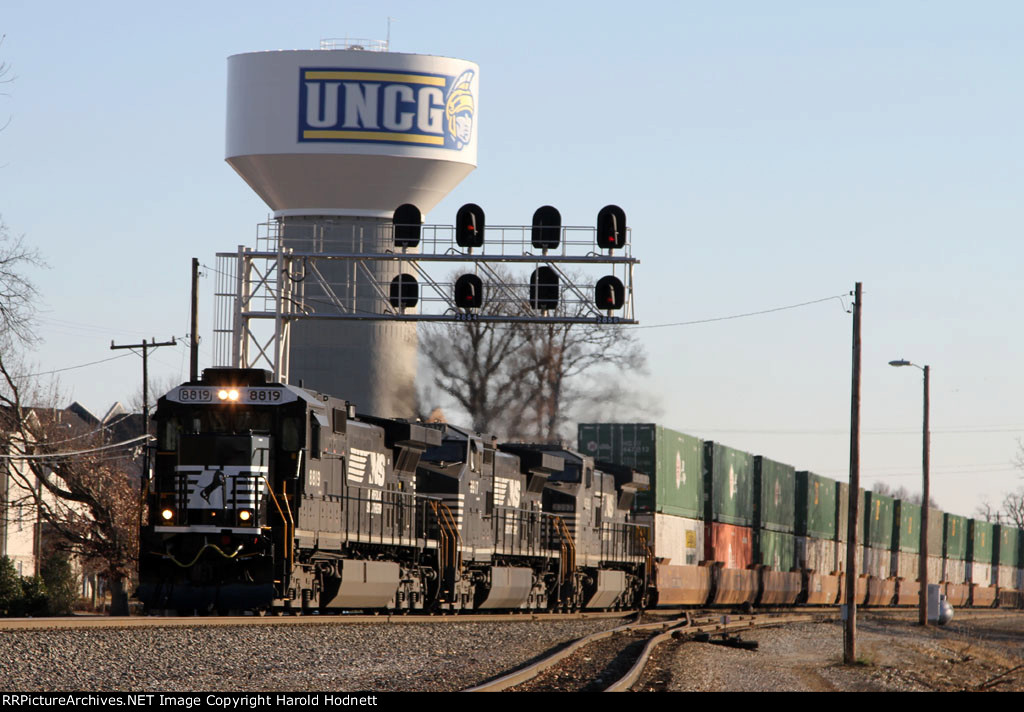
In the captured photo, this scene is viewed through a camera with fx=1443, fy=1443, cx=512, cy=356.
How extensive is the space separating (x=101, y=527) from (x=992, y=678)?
965 inches

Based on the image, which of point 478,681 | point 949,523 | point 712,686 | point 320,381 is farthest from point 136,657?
point 949,523

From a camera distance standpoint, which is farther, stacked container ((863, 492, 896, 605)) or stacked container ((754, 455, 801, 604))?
stacked container ((863, 492, 896, 605))

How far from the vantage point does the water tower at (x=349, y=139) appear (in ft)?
153

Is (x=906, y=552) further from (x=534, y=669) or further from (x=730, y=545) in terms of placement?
(x=534, y=669)

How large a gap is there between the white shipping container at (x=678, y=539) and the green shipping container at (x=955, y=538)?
27.1 metres

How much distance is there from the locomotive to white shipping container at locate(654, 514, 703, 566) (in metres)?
5.29

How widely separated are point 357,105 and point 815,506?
20.8 metres

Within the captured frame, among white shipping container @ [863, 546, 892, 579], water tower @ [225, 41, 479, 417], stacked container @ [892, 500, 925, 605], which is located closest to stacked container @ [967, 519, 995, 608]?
stacked container @ [892, 500, 925, 605]

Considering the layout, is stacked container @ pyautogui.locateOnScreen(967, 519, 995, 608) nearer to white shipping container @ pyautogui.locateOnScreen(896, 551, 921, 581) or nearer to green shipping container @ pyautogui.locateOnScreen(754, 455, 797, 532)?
white shipping container @ pyautogui.locateOnScreen(896, 551, 921, 581)

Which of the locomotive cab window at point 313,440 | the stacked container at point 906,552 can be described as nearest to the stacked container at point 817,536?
the stacked container at point 906,552

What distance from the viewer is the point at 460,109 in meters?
48.9

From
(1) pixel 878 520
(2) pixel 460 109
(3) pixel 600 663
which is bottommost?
(1) pixel 878 520

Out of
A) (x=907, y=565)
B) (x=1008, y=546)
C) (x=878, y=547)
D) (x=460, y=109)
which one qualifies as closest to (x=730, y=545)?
(x=878, y=547)

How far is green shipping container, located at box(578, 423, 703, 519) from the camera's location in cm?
3644
